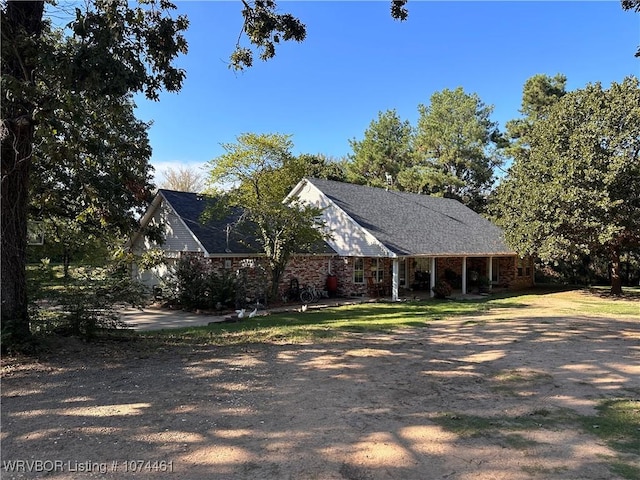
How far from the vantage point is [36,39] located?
21.4ft

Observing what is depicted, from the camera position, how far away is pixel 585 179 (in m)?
19.3

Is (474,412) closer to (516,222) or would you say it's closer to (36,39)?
(36,39)

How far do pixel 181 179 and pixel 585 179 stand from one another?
37.1m

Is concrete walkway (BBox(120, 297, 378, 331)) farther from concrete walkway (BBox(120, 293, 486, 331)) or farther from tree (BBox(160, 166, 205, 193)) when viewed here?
tree (BBox(160, 166, 205, 193))

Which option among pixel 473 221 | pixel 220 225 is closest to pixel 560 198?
pixel 473 221

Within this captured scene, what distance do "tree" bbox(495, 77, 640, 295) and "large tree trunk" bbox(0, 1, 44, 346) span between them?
64.3 feet

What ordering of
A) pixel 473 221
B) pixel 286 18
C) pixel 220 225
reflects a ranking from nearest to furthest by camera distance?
1. pixel 286 18
2. pixel 220 225
3. pixel 473 221

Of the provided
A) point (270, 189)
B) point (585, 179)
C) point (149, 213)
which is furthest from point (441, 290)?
point (149, 213)

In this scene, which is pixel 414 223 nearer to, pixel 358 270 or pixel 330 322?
pixel 358 270

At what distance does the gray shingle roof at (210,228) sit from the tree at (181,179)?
26153 mm

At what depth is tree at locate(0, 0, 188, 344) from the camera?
19.9 ft

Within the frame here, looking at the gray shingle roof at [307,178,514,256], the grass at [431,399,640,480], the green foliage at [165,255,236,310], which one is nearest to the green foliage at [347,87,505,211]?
the gray shingle roof at [307,178,514,256]

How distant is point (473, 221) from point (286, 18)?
2168 centimetres

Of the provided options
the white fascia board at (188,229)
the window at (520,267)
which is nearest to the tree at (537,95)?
the window at (520,267)
